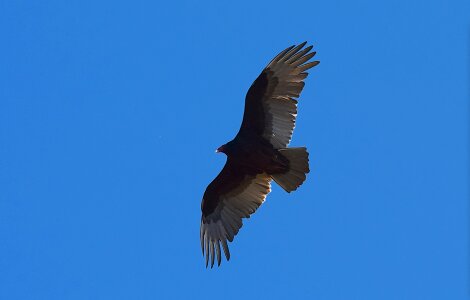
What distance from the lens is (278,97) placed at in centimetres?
1154

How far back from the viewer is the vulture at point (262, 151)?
11.4 m

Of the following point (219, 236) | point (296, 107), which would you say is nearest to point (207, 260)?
point (219, 236)

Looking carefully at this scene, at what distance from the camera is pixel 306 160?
449 inches

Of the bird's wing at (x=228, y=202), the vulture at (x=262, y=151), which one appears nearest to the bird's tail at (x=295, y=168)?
the vulture at (x=262, y=151)

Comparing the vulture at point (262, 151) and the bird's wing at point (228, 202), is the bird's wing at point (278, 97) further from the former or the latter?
the bird's wing at point (228, 202)

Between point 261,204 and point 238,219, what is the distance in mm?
359

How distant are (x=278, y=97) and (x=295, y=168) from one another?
2.99 ft

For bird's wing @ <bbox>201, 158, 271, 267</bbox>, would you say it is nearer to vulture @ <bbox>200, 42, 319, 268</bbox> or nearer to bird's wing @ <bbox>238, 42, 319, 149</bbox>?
vulture @ <bbox>200, 42, 319, 268</bbox>

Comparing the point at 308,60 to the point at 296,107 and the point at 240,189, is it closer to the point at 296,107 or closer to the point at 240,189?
the point at 296,107

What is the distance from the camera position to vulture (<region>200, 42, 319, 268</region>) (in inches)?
450

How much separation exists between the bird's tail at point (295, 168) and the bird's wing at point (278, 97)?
9.1 inches

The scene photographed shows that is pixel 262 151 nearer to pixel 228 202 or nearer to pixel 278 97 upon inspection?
pixel 278 97

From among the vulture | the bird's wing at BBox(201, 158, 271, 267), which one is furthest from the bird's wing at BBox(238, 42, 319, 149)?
the bird's wing at BBox(201, 158, 271, 267)

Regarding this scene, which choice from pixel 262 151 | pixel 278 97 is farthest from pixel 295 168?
pixel 278 97
